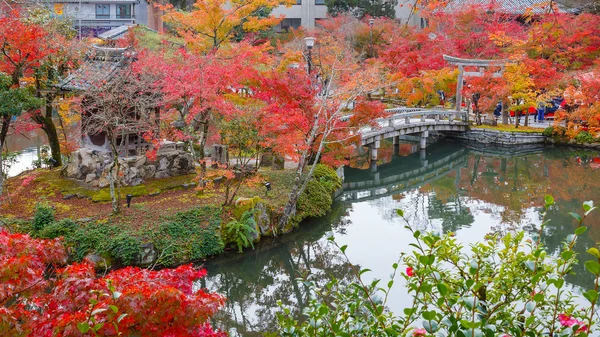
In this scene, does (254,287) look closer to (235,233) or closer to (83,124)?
(235,233)

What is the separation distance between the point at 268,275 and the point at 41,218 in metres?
4.83

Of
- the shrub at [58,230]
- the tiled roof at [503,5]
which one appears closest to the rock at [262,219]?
the shrub at [58,230]

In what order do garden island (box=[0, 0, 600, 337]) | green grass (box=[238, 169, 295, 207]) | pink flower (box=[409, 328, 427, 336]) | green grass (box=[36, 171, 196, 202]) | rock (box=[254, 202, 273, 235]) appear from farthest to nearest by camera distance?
green grass (box=[238, 169, 295, 207]), green grass (box=[36, 171, 196, 202]), rock (box=[254, 202, 273, 235]), garden island (box=[0, 0, 600, 337]), pink flower (box=[409, 328, 427, 336])

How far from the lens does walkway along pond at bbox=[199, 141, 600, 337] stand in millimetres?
11156

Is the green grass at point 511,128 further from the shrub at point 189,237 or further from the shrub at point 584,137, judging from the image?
the shrub at point 189,237

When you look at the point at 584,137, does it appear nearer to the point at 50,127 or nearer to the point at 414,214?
the point at 414,214

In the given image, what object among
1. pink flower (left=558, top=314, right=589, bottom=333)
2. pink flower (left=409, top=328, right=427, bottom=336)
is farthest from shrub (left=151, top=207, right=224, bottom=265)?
pink flower (left=558, top=314, right=589, bottom=333)

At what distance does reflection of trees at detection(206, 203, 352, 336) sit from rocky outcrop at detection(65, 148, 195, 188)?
12.3ft

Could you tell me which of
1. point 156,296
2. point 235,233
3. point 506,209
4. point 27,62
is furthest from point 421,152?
point 156,296

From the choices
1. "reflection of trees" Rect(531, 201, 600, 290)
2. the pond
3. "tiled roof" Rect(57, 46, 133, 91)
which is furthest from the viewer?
the pond

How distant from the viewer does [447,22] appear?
94.8 feet

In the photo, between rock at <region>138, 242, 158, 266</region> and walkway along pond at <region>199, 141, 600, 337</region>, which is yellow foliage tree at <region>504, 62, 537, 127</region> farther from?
rock at <region>138, 242, 158, 266</region>

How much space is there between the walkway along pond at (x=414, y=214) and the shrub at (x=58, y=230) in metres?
2.88

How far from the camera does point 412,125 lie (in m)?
23.8
